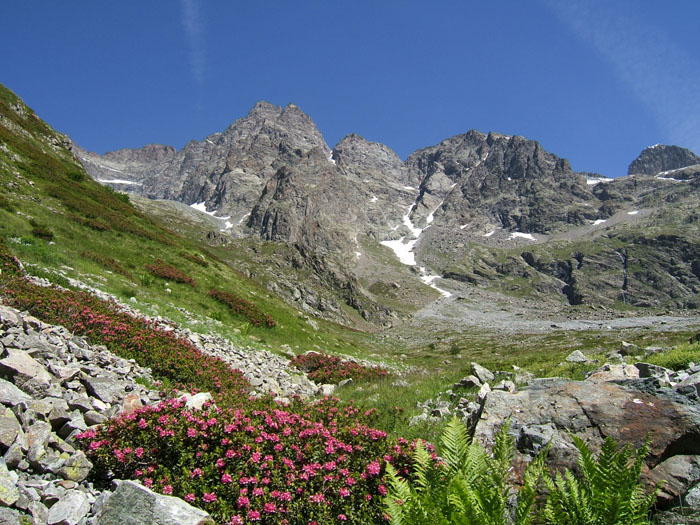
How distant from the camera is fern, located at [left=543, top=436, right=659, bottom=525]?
113 inches

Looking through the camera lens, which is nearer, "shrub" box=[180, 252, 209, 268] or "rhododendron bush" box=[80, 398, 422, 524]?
"rhododendron bush" box=[80, 398, 422, 524]

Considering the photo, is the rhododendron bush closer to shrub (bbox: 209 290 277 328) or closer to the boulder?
the boulder

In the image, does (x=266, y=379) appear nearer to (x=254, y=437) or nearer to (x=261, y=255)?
(x=254, y=437)

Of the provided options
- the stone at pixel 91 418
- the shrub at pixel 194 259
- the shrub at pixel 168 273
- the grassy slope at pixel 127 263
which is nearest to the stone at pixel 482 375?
the grassy slope at pixel 127 263

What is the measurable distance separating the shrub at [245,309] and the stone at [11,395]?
19469 millimetres

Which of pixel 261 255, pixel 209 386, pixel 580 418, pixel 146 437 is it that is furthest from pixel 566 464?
pixel 261 255

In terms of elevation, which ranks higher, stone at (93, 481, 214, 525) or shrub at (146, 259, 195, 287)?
shrub at (146, 259, 195, 287)

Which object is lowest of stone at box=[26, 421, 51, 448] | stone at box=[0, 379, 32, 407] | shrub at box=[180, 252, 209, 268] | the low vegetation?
stone at box=[26, 421, 51, 448]

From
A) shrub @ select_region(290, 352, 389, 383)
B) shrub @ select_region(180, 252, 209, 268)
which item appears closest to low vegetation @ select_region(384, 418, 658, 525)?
shrub @ select_region(290, 352, 389, 383)

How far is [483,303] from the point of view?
190125 millimetres

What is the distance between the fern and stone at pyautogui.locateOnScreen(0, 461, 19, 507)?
5184mm

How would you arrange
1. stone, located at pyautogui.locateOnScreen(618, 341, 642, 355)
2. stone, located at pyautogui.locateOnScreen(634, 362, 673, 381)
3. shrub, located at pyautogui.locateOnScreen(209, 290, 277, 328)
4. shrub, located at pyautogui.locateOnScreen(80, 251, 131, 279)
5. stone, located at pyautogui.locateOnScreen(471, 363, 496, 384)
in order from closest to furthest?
stone, located at pyautogui.locateOnScreen(634, 362, 673, 381), stone, located at pyautogui.locateOnScreen(471, 363, 496, 384), stone, located at pyautogui.locateOnScreen(618, 341, 642, 355), shrub, located at pyautogui.locateOnScreen(80, 251, 131, 279), shrub, located at pyautogui.locateOnScreen(209, 290, 277, 328)

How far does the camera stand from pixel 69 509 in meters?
4.08

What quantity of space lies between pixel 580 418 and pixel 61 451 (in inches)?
298
